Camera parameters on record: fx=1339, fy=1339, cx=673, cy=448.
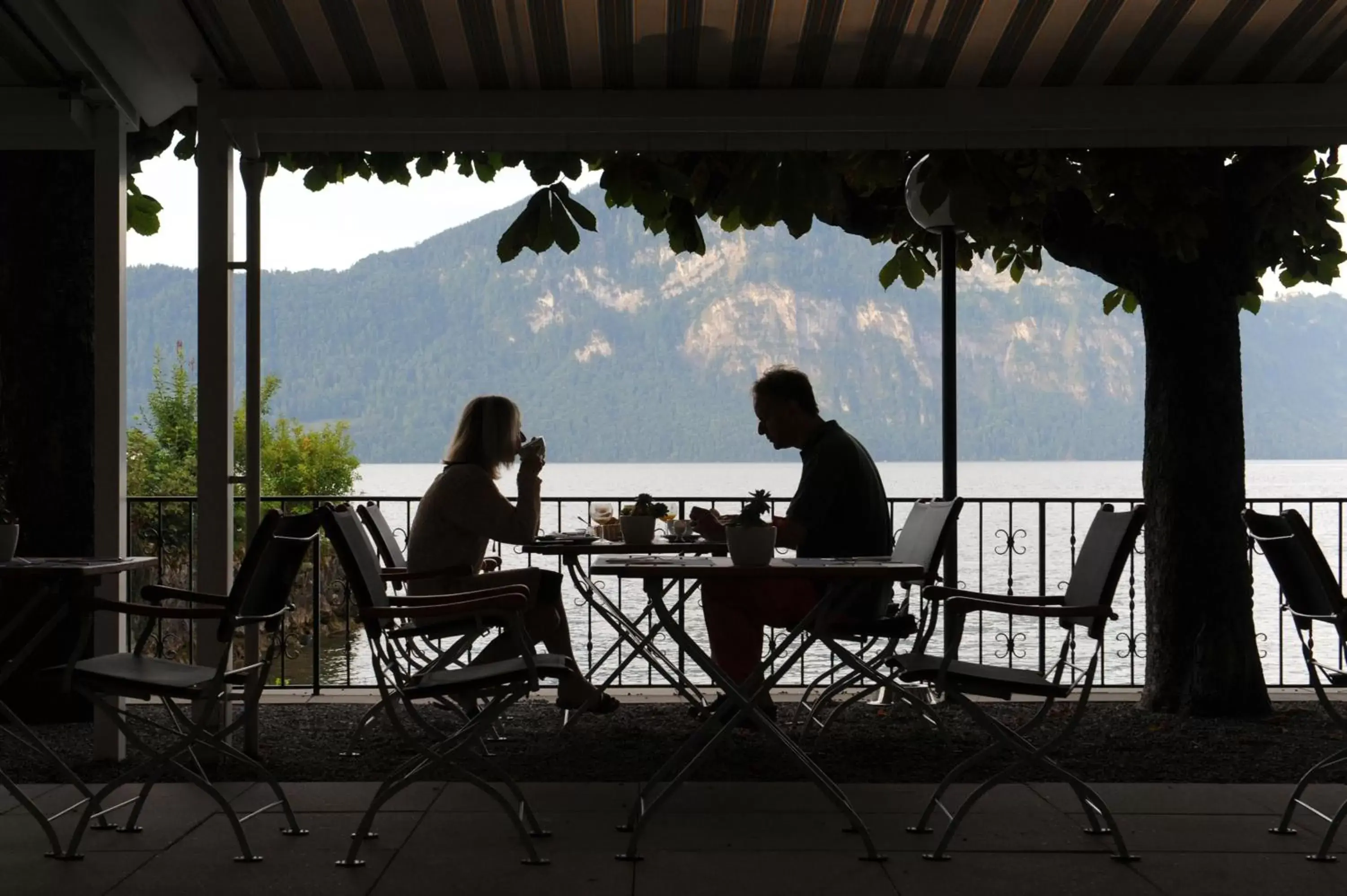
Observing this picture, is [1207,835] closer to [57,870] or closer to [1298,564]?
[1298,564]

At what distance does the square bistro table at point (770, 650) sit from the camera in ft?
11.6

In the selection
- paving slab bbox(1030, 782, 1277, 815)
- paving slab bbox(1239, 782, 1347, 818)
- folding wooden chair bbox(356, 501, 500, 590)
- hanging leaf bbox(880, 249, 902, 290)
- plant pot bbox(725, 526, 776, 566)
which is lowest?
paving slab bbox(1030, 782, 1277, 815)

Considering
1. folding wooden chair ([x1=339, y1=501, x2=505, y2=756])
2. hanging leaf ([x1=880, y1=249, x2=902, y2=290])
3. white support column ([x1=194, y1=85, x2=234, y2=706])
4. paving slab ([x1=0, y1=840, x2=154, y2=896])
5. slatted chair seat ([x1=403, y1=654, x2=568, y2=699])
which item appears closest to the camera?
paving slab ([x1=0, y1=840, x2=154, y2=896])

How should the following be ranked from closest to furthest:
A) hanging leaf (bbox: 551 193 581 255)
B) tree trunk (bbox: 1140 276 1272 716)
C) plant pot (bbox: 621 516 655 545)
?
plant pot (bbox: 621 516 655 545) → hanging leaf (bbox: 551 193 581 255) → tree trunk (bbox: 1140 276 1272 716)

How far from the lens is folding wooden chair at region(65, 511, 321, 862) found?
347 cm

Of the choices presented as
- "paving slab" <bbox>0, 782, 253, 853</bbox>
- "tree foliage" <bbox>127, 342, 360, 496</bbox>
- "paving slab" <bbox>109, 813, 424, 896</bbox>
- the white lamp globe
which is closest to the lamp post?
the white lamp globe

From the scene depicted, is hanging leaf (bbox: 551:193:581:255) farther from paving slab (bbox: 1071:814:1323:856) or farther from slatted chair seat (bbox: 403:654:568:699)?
paving slab (bbox: 1071:814:1323:856)

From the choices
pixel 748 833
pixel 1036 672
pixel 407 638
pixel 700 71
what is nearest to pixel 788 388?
pixel 700 71

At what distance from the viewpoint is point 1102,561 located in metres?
3.68

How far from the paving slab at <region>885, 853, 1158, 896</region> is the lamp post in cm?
294

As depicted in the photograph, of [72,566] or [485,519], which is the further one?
[485,519]

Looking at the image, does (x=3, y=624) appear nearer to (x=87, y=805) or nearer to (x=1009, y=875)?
(x=87, y=805)

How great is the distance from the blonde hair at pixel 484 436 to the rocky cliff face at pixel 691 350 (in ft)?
185

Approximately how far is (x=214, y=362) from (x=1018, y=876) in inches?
129
